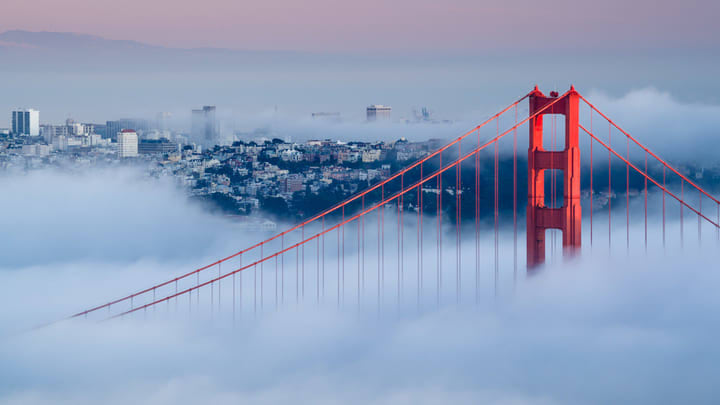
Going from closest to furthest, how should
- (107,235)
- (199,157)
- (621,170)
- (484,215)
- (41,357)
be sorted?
1. (41,357)
2. (484,215)
3. (621,170)
4. (107,235)
5. (199,157)

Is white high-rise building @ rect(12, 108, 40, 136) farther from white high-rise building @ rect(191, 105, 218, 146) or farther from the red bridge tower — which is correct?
the red bridge tower

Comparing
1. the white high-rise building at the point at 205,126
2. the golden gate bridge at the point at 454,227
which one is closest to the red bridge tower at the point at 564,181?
the golden gate bridge at the point at 454,227

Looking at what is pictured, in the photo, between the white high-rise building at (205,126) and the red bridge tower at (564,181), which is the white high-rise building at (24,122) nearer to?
the white high-rise building at (205,126)

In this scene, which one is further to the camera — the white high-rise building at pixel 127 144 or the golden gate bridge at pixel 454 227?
the white high-rise building at pixel 127 144

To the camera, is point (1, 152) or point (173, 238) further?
point (1, 152)

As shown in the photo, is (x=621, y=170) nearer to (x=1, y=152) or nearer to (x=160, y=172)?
(x=160, y=172)

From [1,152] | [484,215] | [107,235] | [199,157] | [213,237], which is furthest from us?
[1,152]

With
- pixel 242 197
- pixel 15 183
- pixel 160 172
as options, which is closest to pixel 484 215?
pixel 242 197
